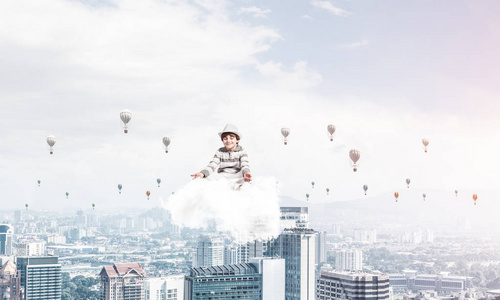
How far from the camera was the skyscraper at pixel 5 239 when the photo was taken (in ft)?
480

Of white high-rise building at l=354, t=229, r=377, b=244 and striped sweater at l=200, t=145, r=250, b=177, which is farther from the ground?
striped sweater at l=200, t=145, r=250, b=177

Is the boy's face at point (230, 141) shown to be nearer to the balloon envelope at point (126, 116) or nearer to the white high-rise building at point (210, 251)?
the balloon envelope at point (126, 116)

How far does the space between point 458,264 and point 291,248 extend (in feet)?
287

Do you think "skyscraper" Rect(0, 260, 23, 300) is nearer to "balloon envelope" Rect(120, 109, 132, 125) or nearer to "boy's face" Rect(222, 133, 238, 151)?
"balloon envelope" Rect(120, 109, 132, 125)

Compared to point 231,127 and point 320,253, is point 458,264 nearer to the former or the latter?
point 320,253

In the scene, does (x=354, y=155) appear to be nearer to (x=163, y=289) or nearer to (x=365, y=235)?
(x=163, y=289)

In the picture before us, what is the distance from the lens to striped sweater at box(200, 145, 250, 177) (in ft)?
28.9

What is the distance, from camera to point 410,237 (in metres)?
186

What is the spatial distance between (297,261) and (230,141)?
5668cm

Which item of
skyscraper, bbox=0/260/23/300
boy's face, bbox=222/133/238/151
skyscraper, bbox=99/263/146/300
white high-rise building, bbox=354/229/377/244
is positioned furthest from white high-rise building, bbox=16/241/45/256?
boy's face, bbox=222/133/238/151

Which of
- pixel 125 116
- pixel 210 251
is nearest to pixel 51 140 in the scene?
pixel 125 116

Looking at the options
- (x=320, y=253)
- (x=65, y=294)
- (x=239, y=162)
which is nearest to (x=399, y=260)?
(x=320, y=253)

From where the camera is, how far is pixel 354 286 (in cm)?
5712

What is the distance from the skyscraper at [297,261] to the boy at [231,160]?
53.4m
